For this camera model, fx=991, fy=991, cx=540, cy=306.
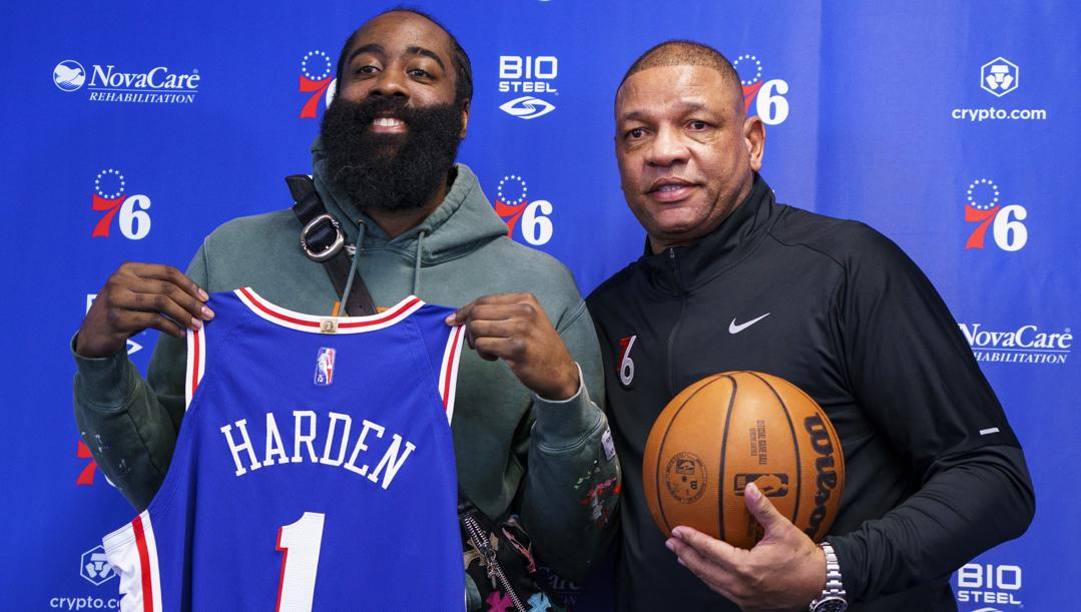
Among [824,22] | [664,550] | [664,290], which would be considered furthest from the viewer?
[824,22]

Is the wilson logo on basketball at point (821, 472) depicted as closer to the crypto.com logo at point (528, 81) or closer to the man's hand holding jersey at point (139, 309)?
the man's hand holding jersey at point (139, 309)

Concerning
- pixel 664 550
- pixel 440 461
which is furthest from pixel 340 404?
pixel 664 550

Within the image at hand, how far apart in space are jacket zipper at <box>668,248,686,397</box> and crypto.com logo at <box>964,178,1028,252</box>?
2.76 ft

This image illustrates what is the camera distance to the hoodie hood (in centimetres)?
193

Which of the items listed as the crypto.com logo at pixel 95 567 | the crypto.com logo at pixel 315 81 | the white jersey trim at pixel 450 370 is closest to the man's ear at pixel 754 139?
the white jersey trim at pixel 450 370

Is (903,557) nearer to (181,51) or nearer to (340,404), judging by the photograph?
(340,404)

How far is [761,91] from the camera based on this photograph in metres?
2.42

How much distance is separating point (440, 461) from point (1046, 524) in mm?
1482

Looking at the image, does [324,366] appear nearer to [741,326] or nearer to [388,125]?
[388,125]

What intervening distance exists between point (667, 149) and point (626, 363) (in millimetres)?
429

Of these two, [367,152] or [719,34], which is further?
[719,34]

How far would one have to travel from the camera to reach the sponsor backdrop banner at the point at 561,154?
7.60 feet

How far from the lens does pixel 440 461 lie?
5.23ft

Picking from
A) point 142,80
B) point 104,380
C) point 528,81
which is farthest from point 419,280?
point 142,80
